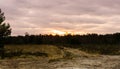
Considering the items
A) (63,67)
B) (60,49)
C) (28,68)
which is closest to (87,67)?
(63,67)

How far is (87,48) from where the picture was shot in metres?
57.4

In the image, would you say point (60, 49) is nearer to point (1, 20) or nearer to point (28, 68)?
point (1, 20)

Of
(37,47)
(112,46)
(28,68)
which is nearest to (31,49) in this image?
(37,47)

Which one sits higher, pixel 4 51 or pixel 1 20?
pixel 1 20

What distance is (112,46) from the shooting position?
197ft

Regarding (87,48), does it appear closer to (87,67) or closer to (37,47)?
(37,47)

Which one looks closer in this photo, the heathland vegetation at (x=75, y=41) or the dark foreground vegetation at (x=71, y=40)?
the heathland vegetation at (x=75, y=41)

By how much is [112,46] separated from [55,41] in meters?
12.0

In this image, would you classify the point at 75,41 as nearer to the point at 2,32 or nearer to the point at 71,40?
the point at 71,40

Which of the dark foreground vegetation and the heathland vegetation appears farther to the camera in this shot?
the dark foreground vegetation

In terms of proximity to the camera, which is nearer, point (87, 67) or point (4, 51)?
point (87, 67)

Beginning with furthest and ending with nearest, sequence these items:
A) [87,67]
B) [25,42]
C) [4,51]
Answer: [25,42]
[4,51]
[87,67]

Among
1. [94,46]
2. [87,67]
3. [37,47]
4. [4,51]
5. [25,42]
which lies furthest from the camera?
[25,42]

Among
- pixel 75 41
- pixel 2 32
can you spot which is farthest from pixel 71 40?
pixel 2 32
